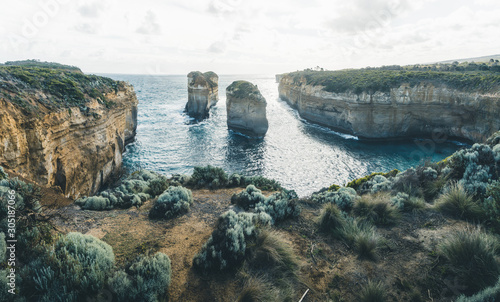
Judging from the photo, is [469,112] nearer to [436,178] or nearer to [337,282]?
[436,178]

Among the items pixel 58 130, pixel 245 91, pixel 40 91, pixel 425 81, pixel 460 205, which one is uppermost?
pixel 425 81

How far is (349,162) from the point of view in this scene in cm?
2280

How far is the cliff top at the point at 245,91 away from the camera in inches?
1199

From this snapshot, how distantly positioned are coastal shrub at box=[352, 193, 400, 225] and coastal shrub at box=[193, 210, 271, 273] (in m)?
3.46

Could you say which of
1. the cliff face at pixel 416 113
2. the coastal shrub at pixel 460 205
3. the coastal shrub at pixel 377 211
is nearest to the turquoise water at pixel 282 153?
the cliff face at pixel 416 113

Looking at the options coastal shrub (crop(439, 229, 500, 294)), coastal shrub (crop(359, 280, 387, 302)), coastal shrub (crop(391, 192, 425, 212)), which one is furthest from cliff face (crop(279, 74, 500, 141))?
coastal shrub (crop(359, 280, 387, 302))

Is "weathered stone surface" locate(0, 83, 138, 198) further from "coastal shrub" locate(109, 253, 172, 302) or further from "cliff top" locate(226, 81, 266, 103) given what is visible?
"cliff top" locate(226, 81, 266, 103)

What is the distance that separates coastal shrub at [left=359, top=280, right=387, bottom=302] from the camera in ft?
12.7

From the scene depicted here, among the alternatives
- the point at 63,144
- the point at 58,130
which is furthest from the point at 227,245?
the point at 63,144

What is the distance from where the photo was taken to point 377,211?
22.4 ft

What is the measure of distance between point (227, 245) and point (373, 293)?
9.12ft

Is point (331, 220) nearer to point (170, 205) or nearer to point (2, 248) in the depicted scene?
point (170, 205)

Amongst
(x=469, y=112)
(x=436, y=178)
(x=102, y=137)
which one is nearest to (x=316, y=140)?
(x=469, y=112)

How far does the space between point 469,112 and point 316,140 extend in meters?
16.4
